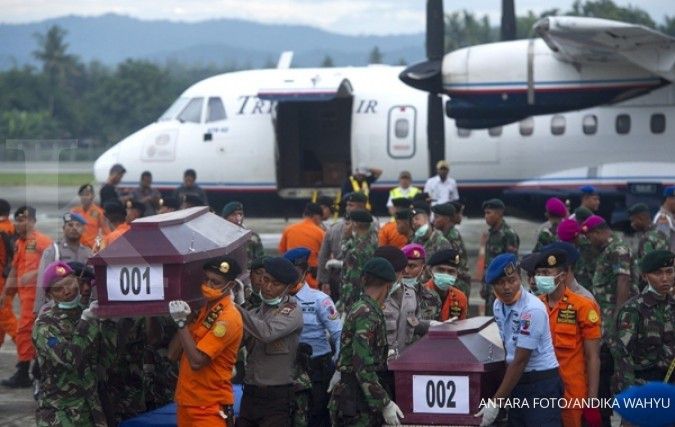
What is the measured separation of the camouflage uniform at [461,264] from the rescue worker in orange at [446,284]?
165cm

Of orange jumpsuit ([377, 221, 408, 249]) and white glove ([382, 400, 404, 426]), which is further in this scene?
orange jumpsuit ([377, 221, 408, 249])

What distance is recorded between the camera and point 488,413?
21.5ft

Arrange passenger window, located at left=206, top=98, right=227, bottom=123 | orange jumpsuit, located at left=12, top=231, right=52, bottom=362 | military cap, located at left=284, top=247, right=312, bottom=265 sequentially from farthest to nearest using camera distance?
passenger window, located at left=206, top=98, right=227, bottom=123
orange jumpsuit, located at left=12, top=231, right=52, bottom=362
military cap, located at left=284, top=247, right=312, bottom=265

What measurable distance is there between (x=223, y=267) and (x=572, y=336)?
7.33ft

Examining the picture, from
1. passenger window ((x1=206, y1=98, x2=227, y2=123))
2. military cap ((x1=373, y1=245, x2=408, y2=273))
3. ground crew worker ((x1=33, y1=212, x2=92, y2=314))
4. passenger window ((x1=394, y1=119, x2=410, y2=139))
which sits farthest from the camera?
passenger window ((x1=206, y1=98, x2=227, y2=123))

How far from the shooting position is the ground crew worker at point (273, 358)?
7.15m

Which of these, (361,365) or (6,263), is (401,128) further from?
(361,365)

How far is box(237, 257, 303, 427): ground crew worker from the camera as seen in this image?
715cm

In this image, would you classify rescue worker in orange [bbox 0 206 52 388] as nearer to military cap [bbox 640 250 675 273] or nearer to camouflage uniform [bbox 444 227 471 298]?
camouflage uniform [bbox 444 227 471 298]

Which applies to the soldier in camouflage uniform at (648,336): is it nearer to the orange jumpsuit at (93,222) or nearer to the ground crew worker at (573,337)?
the ground crew worker at (573,337)

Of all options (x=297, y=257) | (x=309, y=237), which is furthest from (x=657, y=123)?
(x=297, y=257)

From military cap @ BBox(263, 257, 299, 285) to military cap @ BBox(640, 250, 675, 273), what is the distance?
2.11 meters

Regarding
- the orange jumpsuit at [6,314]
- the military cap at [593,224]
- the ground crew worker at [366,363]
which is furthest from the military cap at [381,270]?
the orange jumpsuit at [6,314]

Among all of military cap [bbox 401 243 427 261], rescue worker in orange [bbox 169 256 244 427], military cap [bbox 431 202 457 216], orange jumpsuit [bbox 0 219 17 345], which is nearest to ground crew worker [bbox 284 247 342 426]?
military cap [bbox 401 243 427 261]
